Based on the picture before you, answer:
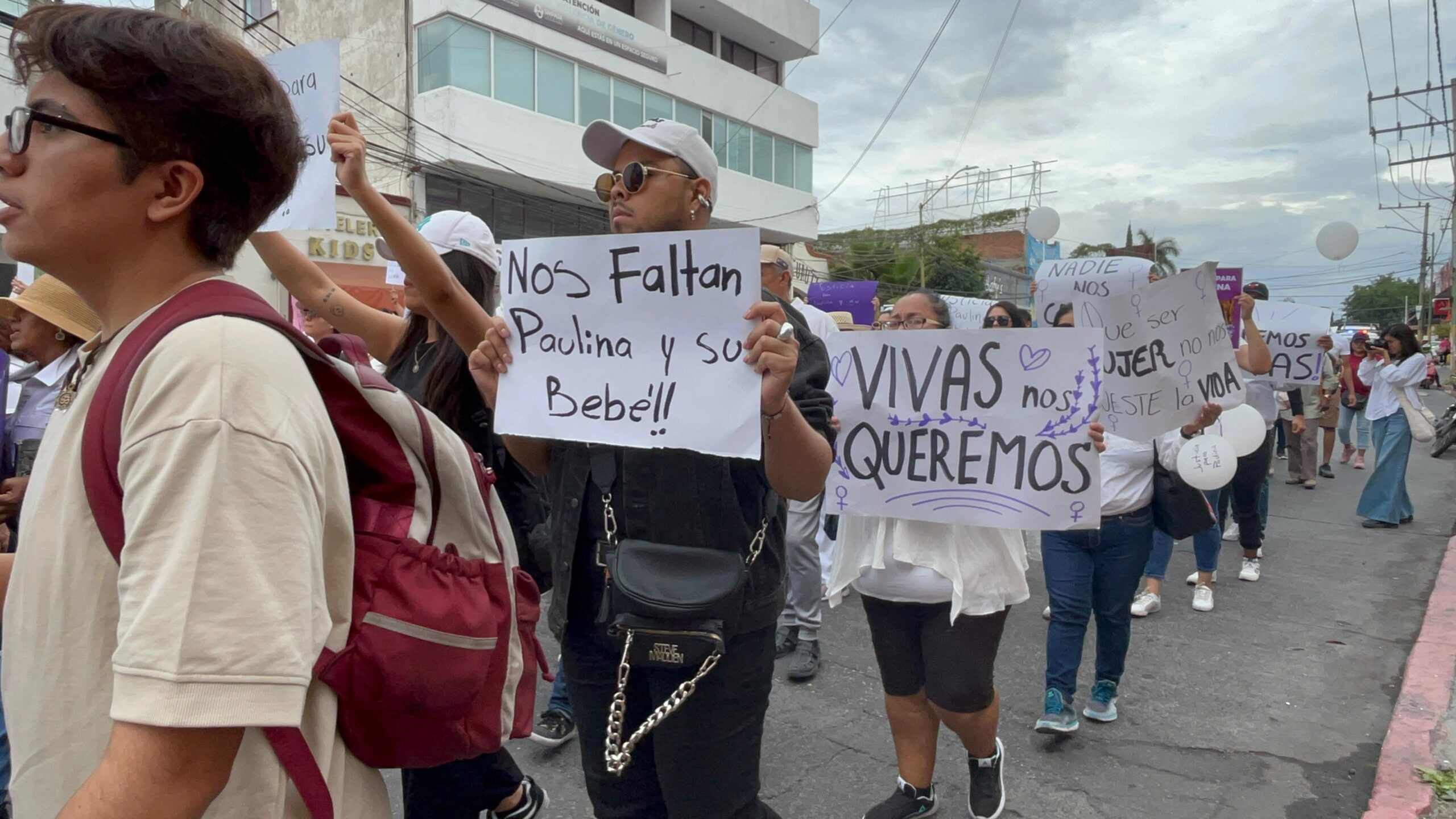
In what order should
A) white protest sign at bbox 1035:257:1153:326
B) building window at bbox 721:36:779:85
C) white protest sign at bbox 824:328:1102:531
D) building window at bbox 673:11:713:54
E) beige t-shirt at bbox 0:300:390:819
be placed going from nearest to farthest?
beige t-shirt at bbox 0:300:390:819
white protest sign at bbox 824:328:1102:531
white protest sign at bbox 1035:257:1153:326
building window at bbox 673:11:713:54
building window at bbox 721:36:779:85

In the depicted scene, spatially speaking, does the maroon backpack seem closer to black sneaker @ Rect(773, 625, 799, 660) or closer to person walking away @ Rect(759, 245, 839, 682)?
person walking away @ Rect(759, 245, 839, 682)

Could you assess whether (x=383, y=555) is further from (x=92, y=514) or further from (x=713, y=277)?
(x=713, y=277)

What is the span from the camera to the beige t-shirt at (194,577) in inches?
35.6

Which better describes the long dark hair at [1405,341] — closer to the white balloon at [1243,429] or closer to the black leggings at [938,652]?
the white balloon at [1243,429]

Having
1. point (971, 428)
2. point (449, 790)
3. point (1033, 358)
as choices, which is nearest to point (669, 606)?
point (449, 790)

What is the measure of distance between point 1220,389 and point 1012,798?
6.00 feet

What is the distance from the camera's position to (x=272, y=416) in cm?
98

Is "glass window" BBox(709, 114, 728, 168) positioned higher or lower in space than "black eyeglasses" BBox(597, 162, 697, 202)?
higher

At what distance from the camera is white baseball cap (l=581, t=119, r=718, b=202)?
1979 mm

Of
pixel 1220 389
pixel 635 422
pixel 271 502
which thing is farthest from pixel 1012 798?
pixel 271 502

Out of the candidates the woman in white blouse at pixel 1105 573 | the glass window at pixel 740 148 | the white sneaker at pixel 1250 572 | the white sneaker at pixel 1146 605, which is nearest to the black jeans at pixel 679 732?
the woman in white blouse at pixel 1105 573

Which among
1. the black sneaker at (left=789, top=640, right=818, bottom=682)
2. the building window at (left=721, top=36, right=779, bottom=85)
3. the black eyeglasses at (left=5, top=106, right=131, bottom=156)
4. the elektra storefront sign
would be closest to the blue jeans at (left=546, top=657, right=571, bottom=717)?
the black sneaker at (left=789, top=640, right=818, bottom=682)

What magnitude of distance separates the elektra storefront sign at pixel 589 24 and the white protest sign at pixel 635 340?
1890 centimetres

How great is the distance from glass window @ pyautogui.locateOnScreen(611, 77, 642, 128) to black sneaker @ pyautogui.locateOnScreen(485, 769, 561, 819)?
21.1 metres
